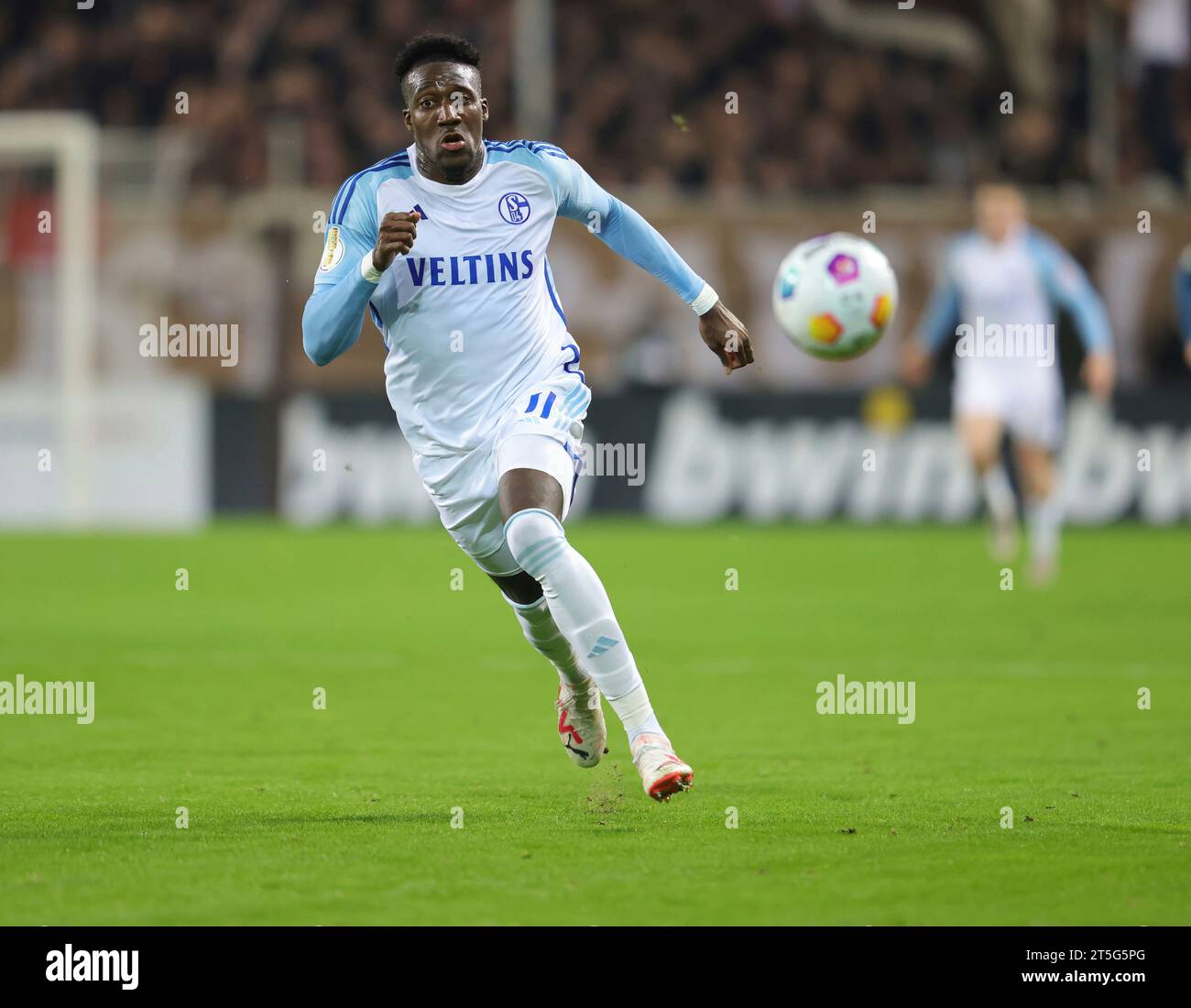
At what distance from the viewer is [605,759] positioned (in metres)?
7.44

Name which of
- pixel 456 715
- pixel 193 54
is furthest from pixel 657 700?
pixel 193 54

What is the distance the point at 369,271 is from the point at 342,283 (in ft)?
0.60

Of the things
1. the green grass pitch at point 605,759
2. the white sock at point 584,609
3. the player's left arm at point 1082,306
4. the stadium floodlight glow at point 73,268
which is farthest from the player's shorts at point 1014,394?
the white sock at point 584,609

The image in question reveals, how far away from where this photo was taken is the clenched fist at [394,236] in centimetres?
585

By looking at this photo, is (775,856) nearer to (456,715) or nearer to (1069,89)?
(456,715)

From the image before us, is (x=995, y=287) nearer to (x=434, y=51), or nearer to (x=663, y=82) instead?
(x=663, y=82)

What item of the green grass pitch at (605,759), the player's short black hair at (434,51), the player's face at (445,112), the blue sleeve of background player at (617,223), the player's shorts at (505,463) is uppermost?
the player's short black hair at (434,51)

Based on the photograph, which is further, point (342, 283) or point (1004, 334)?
point (1004, 334)

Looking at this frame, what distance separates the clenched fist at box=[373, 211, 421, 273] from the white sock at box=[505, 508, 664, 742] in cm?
85

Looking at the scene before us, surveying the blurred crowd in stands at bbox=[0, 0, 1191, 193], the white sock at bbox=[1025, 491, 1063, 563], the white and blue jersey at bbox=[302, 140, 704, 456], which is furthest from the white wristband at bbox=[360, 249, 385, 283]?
the blurred crowd in stands at bbox=[0, 0, 1191, 193]

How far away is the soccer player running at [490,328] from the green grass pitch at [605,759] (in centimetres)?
65

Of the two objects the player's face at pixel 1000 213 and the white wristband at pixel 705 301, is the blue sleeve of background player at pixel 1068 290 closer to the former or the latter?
the player's face at pixel 1000 213

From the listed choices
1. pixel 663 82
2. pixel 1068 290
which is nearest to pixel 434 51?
pixel 1068 290

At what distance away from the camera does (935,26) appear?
2394 cm
